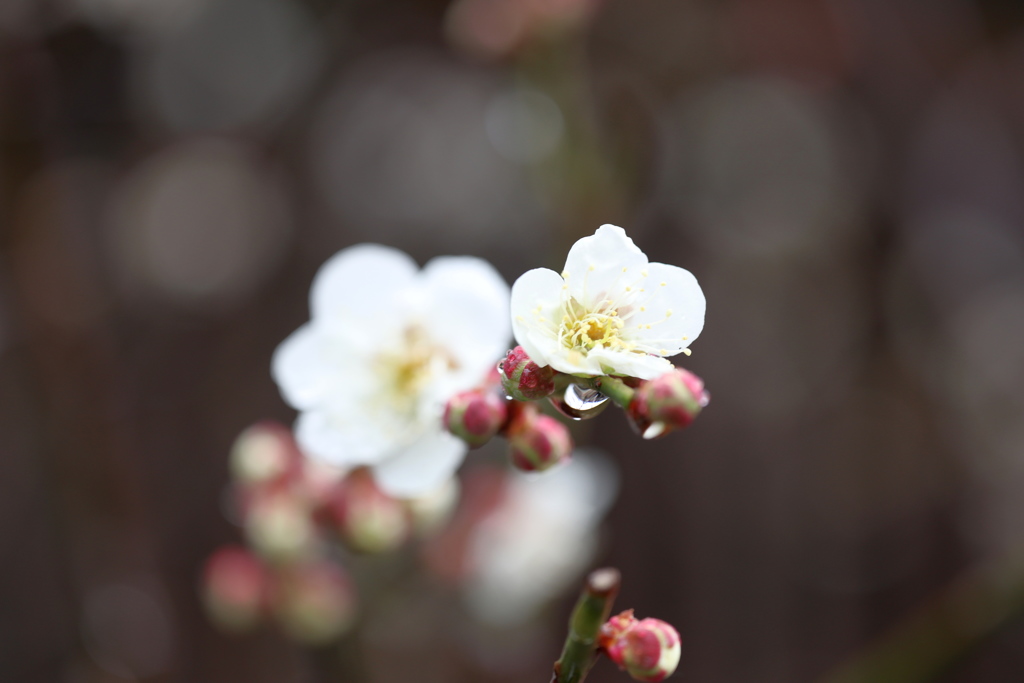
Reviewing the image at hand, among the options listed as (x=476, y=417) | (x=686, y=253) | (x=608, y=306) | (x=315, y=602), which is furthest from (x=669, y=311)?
(x=686, y=253)

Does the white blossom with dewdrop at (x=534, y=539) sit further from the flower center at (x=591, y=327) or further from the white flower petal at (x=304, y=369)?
the flower center at (x=591, y=327)

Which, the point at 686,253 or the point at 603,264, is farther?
the point at 686,253

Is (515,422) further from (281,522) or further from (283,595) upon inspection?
(283,595)

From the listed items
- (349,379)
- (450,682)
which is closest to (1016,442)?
(450,682)

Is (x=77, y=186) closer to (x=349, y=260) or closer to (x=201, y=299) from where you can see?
(x=201, y=299)

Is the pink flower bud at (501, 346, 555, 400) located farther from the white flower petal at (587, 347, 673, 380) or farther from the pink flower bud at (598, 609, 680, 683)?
the pink flower bud at (598, 609, 680, 683)

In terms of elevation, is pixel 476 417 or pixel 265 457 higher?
pixel 476 417

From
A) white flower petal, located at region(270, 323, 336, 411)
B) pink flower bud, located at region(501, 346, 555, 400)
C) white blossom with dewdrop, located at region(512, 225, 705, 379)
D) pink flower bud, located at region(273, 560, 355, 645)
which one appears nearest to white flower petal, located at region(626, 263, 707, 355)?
white blossom with dewdrop, located at region(512, 225, 705, 379)

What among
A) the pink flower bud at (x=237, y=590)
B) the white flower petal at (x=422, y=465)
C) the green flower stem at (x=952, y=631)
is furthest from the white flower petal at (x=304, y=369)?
the green flower stem at (x=952, y=631)
